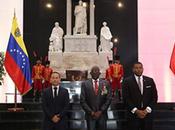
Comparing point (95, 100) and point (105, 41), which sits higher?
point (105, 41)

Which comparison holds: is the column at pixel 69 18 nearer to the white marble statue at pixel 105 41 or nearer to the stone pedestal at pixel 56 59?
the stone pedestal at pixel 56 59

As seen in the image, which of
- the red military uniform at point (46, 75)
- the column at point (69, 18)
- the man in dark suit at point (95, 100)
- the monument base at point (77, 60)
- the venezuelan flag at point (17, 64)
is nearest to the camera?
the man in dark suit at point (95, 100)

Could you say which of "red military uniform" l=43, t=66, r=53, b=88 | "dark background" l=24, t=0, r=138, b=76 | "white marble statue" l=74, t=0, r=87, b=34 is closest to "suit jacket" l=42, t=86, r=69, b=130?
"red military uniform" l=43, t=66, r=53, b=88

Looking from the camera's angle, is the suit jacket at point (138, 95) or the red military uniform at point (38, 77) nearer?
the suit jacket at point (138, 95)

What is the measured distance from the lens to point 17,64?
8625mm

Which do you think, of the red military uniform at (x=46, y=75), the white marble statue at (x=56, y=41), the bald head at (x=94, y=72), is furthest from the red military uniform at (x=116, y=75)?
the bald head at (x=94, y=72)

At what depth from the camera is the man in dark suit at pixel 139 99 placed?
5922 millimetres

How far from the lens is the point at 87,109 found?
6.28 metres

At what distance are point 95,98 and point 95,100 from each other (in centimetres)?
3

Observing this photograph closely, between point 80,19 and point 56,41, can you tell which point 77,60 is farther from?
point 80,19

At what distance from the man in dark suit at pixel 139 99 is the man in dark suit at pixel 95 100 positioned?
474mm

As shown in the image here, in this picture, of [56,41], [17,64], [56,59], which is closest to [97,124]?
[17,64]

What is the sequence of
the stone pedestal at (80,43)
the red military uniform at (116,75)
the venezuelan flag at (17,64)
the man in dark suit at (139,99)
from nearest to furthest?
the man in dark suit at (139,99), the venezuelan flag at (17,64), the red military uniform at (116,75), the stone pedestal at (80,43)

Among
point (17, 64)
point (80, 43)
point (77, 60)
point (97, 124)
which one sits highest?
point (80, 43)
